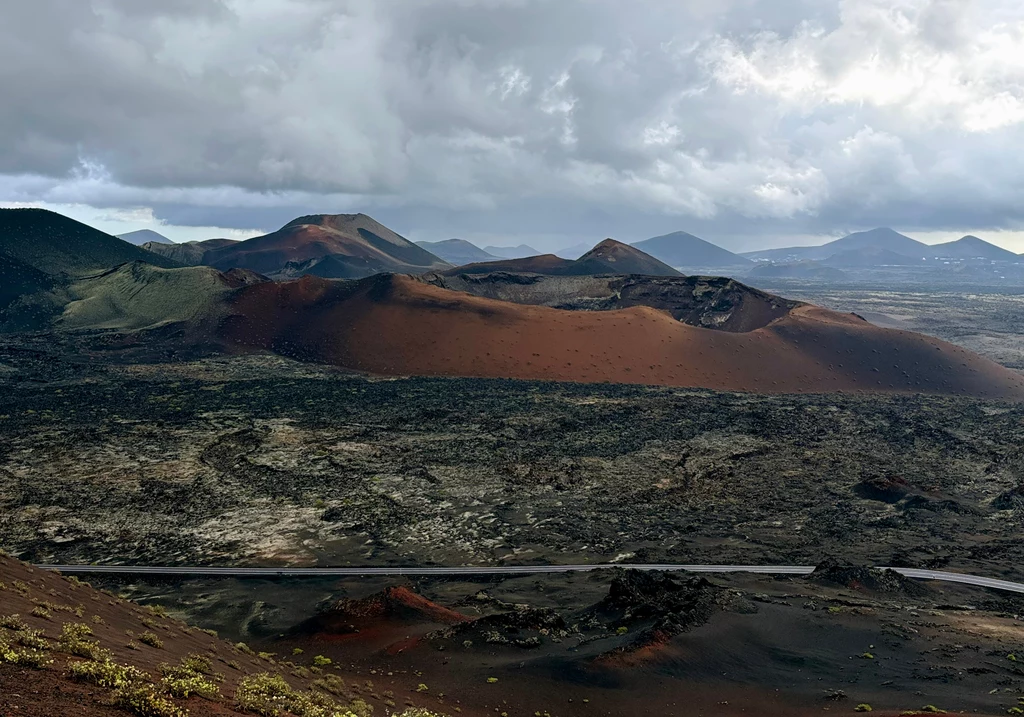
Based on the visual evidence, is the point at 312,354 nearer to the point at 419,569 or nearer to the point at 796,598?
the point at 419,569

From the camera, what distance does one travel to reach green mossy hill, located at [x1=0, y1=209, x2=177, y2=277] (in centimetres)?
15550

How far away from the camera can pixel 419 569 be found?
135ft

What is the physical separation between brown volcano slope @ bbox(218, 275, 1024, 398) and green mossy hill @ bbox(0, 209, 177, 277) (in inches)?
2450

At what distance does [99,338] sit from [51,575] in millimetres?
98630

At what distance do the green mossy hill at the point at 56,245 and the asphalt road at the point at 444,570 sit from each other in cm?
13933

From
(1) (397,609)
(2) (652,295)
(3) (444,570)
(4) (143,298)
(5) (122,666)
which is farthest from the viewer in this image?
(2) (652,295)

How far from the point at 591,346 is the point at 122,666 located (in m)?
94.9

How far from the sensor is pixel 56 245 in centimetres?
16688

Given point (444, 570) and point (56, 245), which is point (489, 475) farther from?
point (56, 245)

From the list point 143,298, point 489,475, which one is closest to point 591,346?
point 489,475

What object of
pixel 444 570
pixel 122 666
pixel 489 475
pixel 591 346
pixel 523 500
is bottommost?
pixel 444 570

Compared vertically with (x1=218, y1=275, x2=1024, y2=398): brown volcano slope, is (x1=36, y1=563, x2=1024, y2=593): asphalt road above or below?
below

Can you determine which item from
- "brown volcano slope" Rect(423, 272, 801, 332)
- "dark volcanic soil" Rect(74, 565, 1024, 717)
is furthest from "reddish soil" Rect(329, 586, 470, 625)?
"brown volcano slope" Rect(423, 272, 801, 332)

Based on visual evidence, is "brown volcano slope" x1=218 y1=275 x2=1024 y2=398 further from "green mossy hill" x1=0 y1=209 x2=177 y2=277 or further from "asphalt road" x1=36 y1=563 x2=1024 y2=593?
"green mossy hill" x1=0 y1=209 x2=177 y2=277
